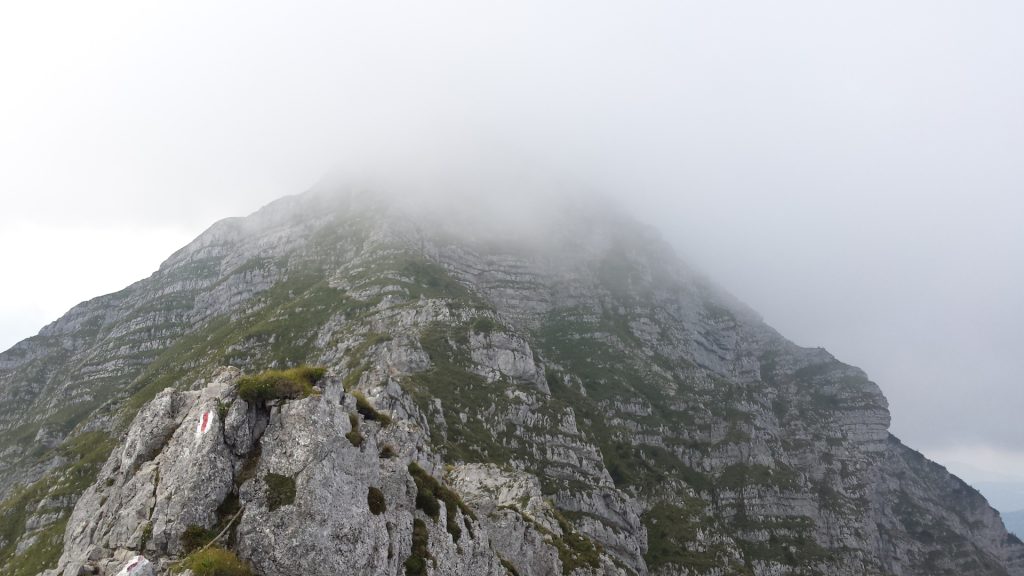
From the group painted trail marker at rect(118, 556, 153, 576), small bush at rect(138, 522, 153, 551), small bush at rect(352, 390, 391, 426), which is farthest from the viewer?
small bush at rect(352, 390, 391, 426)

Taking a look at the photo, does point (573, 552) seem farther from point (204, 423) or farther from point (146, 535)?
point (146, 535)

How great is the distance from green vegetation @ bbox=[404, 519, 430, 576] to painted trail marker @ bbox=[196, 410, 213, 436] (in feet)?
45.3

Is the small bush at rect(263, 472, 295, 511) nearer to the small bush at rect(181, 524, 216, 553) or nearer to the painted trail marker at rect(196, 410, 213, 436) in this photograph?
the small bush at rect(181, 524, 216, 553)

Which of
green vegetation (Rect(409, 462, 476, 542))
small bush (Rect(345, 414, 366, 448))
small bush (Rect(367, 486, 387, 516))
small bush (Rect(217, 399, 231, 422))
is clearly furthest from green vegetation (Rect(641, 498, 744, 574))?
small bush (Rect(217, 399, 231, 422))

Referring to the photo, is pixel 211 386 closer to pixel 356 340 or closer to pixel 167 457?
pixel 167 457

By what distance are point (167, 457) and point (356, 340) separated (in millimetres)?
173155

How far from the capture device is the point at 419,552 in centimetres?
3553

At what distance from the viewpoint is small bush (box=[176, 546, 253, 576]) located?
77.9 feet

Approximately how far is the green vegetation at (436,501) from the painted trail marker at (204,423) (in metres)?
14.7

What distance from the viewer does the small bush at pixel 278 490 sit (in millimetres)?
28094

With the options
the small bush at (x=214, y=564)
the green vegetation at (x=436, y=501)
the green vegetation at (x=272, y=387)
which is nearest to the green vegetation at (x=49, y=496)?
the green vegetation at (x=436, y=501)

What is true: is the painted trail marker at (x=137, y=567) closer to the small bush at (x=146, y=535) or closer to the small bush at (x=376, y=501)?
the small bush at (x=146, y=535)

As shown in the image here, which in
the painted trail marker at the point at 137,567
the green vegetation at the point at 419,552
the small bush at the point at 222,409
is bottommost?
the green vegetation at the point at 419,552

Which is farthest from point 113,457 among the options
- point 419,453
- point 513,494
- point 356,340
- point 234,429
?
point 356,340
